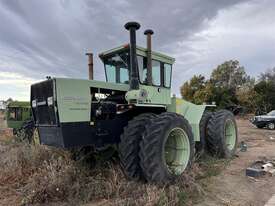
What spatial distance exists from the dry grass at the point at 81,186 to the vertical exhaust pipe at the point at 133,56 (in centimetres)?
160

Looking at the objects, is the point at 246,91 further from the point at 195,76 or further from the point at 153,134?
the point at 153,134

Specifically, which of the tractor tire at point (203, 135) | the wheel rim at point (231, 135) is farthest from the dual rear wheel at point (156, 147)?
the wheel rim at point (231, 135)

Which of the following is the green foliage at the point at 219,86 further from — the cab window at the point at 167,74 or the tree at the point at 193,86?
the cab window at the point at 167,74

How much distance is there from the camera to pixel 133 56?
489 cm

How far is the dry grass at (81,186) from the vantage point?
3.85 m

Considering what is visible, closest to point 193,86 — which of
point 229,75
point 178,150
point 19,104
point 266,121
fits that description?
point 229,75

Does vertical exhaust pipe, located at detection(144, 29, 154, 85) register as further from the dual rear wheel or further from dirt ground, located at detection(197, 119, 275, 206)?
dirt ground, located at detection(197, 119, 275, 206)

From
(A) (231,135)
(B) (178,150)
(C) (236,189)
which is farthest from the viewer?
(A) (231,135)

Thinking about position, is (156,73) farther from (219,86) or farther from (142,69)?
(219,86)

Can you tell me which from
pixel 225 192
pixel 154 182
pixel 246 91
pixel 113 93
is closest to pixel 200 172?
pixel 225 192

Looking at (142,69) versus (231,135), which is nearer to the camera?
(142,69)

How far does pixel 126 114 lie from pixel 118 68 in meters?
1.30

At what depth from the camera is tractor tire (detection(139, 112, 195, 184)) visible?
13.4 ft

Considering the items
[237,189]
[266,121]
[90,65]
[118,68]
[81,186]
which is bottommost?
[237,189]
